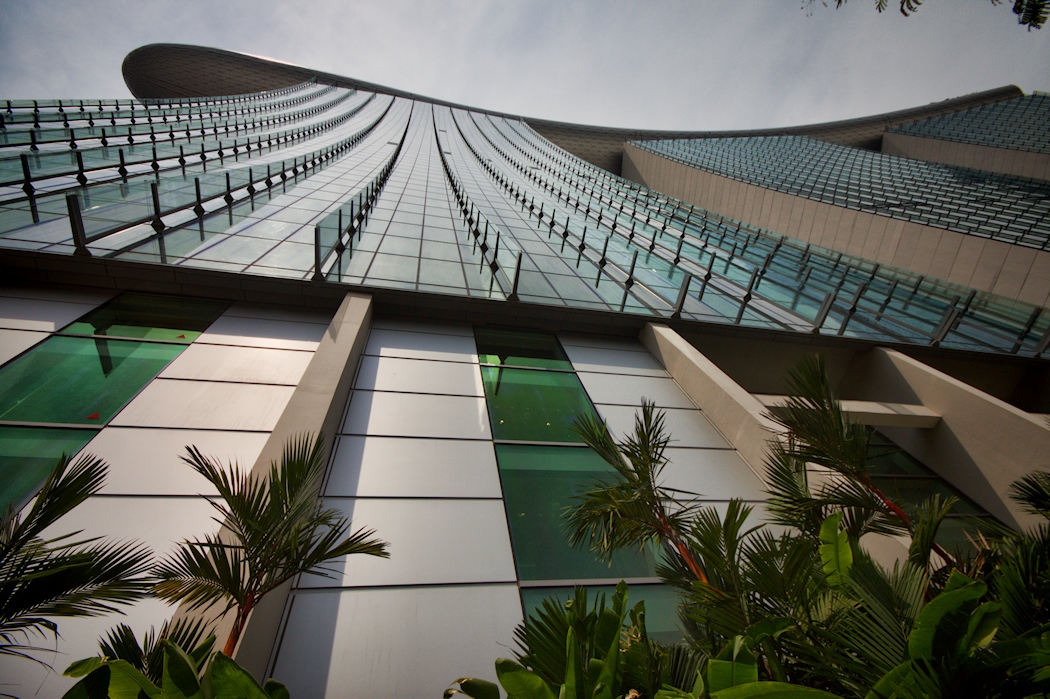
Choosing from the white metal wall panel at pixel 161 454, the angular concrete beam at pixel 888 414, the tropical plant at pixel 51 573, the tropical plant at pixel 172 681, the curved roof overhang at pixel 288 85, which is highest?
the curved roof overhang at pixel 288 85

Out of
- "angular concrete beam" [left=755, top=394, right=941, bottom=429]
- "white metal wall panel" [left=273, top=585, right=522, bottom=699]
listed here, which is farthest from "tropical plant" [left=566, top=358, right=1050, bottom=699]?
"angular concrete beam" [left=755, top=394, right=941, bottom=429]

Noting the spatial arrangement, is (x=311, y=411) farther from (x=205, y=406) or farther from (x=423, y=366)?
(x=423, y=366)

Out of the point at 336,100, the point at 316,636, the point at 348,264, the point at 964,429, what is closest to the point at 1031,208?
the point at 964,429

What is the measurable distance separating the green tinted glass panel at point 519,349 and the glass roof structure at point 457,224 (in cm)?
75

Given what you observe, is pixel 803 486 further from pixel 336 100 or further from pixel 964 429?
pixel 336 100

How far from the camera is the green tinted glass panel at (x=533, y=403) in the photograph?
19.4ft

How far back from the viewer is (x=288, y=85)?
51.4 meters

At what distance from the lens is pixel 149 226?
25.0 ft

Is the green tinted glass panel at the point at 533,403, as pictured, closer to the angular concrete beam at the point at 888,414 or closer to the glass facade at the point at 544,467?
the glass facade at the point at 544,467

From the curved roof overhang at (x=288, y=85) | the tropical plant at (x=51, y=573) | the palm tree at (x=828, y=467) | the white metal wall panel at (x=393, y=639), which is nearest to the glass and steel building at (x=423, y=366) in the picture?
the white metal wall panel at (x=393, y=639)

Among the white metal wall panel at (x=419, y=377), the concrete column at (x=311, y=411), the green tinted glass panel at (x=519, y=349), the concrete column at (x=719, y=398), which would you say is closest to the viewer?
the concrete column at (x=311, y=411)

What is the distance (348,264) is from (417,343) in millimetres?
2276

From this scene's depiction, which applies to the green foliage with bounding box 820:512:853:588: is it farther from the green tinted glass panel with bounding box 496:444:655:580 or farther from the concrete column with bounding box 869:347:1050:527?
the concrete column with bounding box 869:347:1050:527

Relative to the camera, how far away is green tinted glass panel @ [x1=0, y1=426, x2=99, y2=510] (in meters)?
3.77
